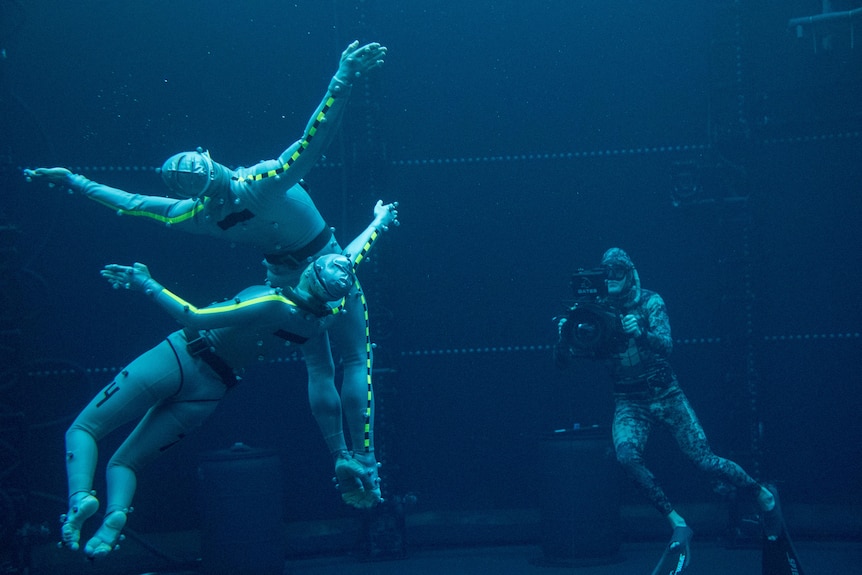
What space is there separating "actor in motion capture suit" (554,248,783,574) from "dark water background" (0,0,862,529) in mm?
713

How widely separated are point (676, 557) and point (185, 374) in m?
2.93

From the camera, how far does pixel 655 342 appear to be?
5043 millimetres

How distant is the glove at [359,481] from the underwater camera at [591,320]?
6.01ft

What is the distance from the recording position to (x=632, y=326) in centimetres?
501

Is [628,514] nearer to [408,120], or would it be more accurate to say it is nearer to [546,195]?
[546,195]

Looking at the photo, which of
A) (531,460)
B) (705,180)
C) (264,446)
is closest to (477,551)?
(531,460)

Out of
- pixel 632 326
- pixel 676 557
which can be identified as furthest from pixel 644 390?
pixel 676 557

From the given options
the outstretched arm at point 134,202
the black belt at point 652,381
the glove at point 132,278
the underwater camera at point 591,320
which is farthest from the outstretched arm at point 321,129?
the black belt at point 652,381

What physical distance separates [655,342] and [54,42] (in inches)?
172

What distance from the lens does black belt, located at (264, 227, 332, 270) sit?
3.65 meters

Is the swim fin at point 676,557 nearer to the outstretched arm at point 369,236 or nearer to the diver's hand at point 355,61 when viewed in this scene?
the outstretched arm at point 369,236

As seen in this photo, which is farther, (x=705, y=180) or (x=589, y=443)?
(x=705, y=180)

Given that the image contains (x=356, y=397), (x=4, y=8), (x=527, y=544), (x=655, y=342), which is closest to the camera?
(x=356, y=397)

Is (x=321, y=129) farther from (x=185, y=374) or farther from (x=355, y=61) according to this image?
(x=185, y=374)
